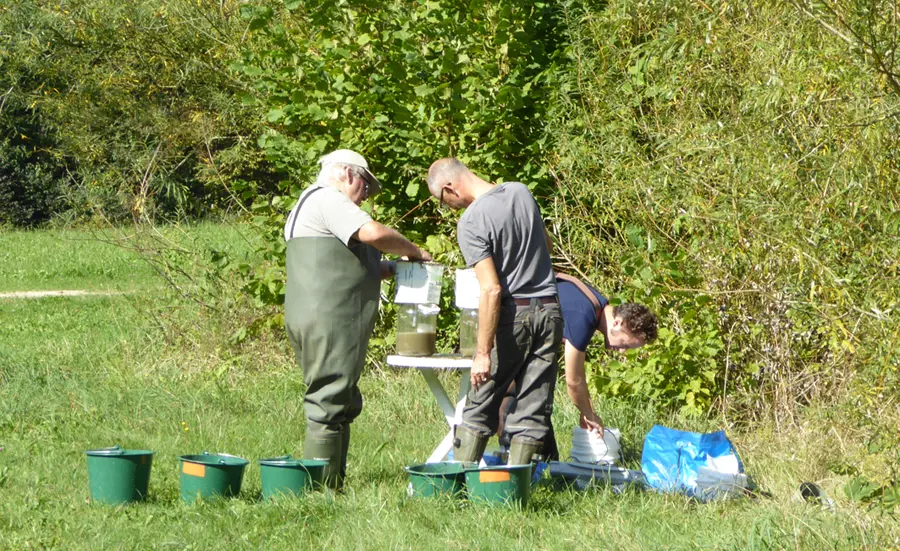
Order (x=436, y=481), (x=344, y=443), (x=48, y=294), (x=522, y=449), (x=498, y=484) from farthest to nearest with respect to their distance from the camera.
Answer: (x=48, y=294), (x=344, y=443), (x=522, y=449), (x=436, y=481), (x=498, y=484)

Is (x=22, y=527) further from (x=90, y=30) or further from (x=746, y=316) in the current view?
(x=90, y=30)

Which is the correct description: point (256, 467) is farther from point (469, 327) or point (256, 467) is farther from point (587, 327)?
point (587, 327)

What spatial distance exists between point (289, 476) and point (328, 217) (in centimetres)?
124

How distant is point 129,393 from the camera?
25.8 ft

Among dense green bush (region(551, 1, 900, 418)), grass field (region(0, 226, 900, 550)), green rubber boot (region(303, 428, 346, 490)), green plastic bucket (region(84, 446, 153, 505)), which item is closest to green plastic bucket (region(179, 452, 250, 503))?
grass field (region(0, 226, 900, 550))

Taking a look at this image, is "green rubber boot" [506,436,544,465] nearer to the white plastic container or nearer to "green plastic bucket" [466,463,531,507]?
"green plastic bucket" [466,463,531,507]

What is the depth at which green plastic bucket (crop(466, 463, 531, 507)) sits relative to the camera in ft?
15.4

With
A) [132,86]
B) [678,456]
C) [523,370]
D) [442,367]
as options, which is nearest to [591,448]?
[678,456]

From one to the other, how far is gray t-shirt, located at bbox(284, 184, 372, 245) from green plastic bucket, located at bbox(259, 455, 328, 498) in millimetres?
1073

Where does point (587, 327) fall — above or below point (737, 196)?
below

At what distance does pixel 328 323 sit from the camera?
5027 millimetres

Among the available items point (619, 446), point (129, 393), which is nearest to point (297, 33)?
point (129, 393)

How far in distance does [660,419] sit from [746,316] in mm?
891

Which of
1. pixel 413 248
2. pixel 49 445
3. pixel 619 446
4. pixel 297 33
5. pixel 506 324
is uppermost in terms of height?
pixel 297 33
